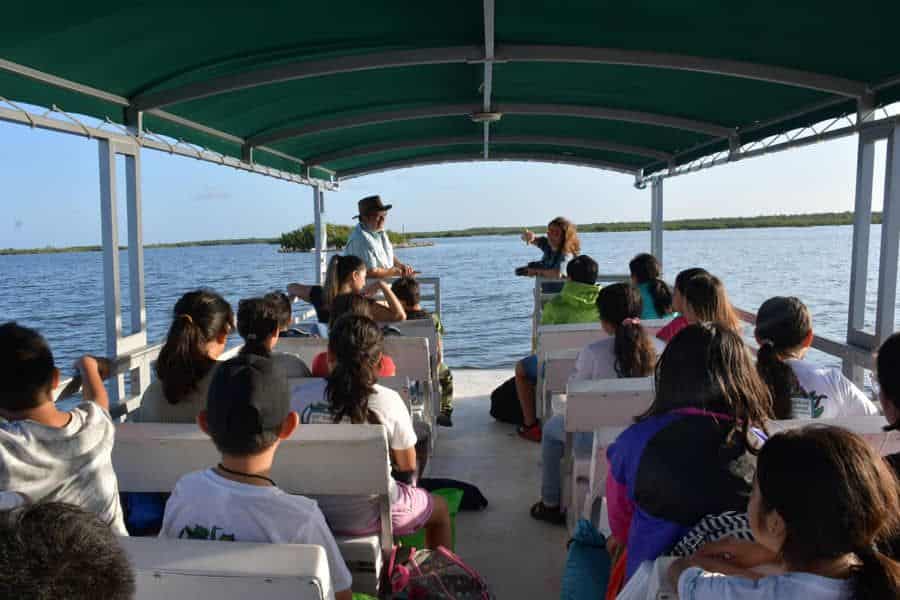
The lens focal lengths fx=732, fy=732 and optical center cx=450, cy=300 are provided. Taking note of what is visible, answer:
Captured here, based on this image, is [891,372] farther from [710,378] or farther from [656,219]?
[656,219]

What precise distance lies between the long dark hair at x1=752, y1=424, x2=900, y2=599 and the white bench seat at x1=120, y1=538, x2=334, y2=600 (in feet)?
2.55

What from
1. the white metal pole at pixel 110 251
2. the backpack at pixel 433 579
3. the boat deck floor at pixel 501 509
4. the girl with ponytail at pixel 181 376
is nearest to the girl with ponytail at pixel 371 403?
the backpack at pixel 433 579

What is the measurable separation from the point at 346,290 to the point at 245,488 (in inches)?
108

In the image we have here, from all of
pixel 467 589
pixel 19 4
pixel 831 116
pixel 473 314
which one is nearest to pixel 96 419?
pixel 467 589

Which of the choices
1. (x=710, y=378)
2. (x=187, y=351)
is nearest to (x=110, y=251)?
(x=187, y=351)

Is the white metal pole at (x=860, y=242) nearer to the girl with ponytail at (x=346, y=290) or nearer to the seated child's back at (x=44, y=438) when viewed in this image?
the girl with ponytail at (x=346, y=290)

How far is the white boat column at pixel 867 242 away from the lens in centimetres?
353

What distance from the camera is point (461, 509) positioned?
11.6 feet

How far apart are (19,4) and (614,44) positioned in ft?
8.70

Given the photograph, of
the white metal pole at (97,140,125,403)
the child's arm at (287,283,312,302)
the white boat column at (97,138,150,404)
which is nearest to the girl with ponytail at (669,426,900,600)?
the white boat column at (97,138,150,404)

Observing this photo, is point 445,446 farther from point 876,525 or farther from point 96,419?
point 876,525

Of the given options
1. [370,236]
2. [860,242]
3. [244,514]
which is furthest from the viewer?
[370,236]

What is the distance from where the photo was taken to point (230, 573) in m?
1.23

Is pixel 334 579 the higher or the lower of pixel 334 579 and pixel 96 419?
the lower
